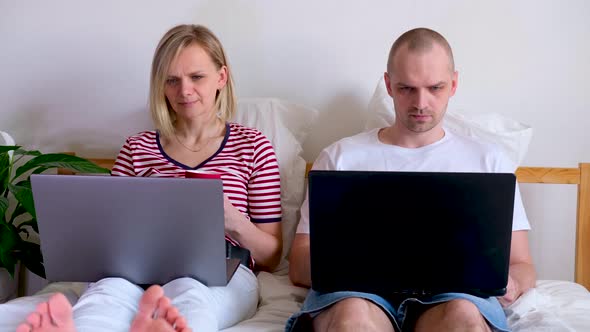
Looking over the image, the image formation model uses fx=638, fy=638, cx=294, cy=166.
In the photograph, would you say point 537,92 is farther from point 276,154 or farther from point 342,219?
point 342,219

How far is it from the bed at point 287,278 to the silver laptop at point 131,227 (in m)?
0.14

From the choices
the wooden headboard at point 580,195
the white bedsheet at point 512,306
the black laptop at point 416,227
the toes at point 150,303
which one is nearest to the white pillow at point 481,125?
the wooden headboard at point 580,195

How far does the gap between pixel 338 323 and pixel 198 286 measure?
0.28 m

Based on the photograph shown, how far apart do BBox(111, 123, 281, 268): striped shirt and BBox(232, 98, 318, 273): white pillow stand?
0.35ft

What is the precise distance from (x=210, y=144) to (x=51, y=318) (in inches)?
28.3

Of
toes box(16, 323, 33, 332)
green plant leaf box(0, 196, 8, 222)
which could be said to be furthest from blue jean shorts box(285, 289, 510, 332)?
green plant leaf box(0, 196, 8, 222)

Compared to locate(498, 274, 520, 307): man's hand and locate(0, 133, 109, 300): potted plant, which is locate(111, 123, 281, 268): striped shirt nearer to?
locate(0, 133, 109, 300): potted plant

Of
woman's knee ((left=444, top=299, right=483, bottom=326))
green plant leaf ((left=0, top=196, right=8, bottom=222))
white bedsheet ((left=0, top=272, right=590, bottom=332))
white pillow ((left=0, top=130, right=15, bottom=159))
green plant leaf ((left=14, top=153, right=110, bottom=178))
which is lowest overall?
white bedsheet ((left=0, top=272, right=590, bottom=332))

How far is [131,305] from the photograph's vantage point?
1.20 metres

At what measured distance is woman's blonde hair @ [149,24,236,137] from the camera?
5.18 ft

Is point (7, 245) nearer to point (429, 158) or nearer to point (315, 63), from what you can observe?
point (315, 63)

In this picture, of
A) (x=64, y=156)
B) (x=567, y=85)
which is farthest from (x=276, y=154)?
(x=567, y=85)

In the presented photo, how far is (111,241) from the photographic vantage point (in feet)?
3.96

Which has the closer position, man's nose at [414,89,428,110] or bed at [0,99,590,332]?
bed at [0,99,590,332]
